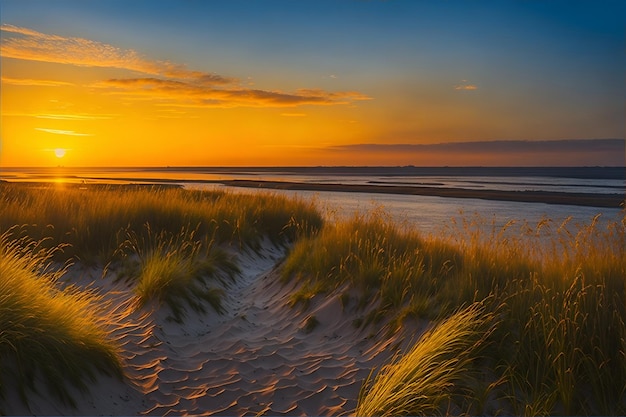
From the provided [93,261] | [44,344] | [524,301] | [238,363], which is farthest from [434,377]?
[93,261]

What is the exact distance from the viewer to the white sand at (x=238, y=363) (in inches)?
210

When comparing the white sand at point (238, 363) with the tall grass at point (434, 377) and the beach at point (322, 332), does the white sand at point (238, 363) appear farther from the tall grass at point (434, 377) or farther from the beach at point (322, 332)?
the tall grass at point (434, 377)

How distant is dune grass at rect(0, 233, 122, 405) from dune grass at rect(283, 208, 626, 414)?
11.8ft

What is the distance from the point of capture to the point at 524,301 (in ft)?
19.6

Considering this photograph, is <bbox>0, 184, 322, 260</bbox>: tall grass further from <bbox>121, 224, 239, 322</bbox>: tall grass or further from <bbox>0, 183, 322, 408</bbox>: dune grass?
<bbox>121, 224, 239, 322</bbox>: tall grass

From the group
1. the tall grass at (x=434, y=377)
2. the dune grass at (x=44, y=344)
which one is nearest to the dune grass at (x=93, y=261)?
the dune grass at (x=44, y=344)

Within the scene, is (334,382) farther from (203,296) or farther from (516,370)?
(203,296)

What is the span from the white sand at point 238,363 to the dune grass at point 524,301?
56 cm

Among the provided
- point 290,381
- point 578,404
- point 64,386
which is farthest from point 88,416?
point 578,404

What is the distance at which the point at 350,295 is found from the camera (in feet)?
26.4

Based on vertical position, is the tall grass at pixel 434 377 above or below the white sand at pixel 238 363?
above

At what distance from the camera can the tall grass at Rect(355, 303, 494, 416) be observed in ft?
14.9

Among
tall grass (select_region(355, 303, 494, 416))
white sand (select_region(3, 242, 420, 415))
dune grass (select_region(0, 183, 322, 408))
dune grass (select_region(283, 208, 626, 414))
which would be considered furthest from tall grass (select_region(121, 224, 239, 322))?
tall grass (select_region(355, 303, 494, 416))

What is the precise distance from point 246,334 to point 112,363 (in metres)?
2.32
